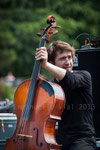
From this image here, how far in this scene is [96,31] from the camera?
12.8 metres

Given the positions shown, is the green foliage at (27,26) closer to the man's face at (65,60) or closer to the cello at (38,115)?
the man's face at (65,60)

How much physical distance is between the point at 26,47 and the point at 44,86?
1529 cm

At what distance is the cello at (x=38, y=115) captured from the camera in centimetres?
295

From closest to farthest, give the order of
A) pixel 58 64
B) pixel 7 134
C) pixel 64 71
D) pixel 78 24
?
pixel 64 71
pixel 58 64
pixel 7 134
pixel 78 24

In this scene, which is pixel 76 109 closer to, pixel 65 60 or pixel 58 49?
pixel 65 60

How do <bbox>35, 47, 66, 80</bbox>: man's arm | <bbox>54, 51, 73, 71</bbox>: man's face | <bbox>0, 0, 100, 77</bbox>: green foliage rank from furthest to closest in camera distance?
1. <bbox>0, 0, 100, 77</bbox>: green foliage
2. <bbox>54, 51, 73, 71</bbox>: man's face
3. <bbox>35, 47, 66, 80</bbox>: man's arm

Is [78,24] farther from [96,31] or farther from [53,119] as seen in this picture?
[53,119]

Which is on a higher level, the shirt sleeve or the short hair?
the short hair

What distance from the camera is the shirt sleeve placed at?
2.96 m

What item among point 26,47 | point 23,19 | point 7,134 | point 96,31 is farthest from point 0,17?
point 7,134

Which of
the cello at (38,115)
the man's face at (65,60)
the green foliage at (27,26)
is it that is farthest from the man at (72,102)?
the green foliage at (27,26)

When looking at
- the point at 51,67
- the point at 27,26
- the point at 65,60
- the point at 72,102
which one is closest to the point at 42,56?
the point at 51,67

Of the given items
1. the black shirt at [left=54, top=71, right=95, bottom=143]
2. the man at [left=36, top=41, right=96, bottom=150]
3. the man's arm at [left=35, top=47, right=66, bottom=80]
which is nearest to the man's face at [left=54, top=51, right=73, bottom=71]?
the man at [left=36, top=41, right=96, bottom=150]

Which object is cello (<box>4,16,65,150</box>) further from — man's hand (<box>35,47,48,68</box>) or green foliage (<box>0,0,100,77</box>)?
green foliage (<box>0,0,100,77</box>)
